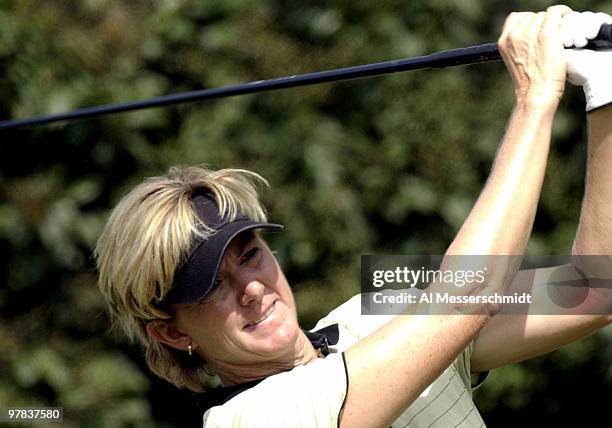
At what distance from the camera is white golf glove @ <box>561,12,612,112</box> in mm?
1821

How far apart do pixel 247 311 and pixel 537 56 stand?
62 centimetres

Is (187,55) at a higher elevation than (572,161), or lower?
higher

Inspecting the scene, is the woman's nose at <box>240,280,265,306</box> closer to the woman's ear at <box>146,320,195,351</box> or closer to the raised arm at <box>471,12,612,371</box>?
the woman's ear at <box>146,320,195,351</box>

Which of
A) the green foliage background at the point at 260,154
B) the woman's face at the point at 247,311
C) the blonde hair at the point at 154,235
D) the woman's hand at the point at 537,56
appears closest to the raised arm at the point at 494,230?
the woman's hand at the point at 537,56

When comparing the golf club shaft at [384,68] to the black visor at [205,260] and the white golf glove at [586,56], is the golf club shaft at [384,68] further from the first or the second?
the black visor at [205,260]

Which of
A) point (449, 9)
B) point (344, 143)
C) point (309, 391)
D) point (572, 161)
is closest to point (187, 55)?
point (344, 143)

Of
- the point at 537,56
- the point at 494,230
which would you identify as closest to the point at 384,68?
the point at 537,56

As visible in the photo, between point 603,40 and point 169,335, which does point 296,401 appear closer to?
point 169,335

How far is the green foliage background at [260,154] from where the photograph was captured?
11.2 ft

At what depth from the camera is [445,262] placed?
1.81 m

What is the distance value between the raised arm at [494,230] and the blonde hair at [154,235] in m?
0.36

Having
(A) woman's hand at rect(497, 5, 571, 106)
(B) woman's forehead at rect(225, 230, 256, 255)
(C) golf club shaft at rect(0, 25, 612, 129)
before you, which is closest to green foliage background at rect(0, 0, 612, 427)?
(C) golf club shaft at rect(0, 25, 612, 129)

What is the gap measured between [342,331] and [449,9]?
56.5 inches

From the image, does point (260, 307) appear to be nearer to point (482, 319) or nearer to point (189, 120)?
point (482, 319)
